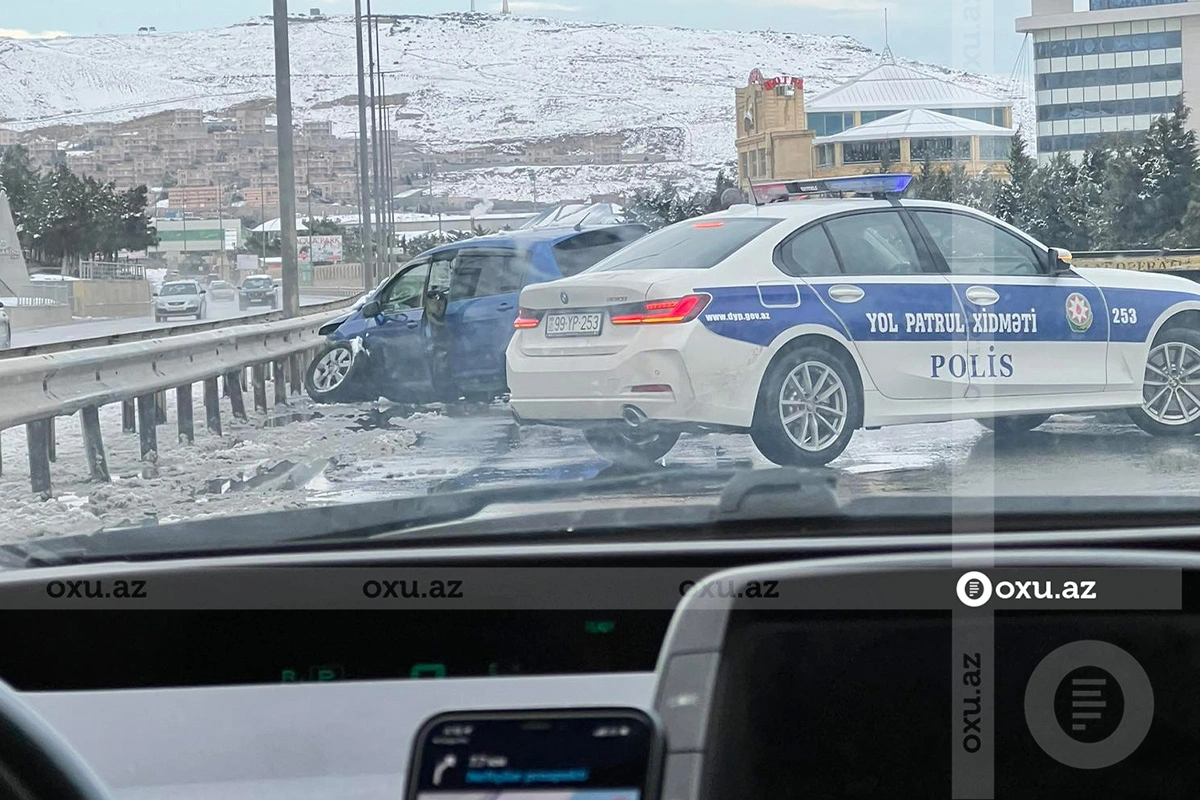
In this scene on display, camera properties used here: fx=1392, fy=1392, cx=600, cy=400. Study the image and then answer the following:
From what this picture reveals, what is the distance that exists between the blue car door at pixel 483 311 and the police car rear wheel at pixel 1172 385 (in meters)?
1.67

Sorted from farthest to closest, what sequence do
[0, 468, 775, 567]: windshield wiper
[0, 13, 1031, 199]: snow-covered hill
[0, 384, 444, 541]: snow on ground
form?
[0, 13, 1031, 199]: snow-covered hill
[0, 384, 444, 541]: snow on ground
[0, 468, 775, 567]: windshield wiper

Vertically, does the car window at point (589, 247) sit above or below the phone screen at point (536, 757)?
above

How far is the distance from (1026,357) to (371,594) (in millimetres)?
1989

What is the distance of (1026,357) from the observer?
357 cm

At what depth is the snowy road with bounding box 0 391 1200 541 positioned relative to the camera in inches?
119

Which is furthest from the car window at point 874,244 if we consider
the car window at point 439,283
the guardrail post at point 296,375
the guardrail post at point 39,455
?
the guardrail post at point 39,455

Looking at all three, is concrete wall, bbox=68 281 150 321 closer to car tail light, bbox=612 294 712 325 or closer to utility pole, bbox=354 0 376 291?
utility pole, bbox=354 0 376 291

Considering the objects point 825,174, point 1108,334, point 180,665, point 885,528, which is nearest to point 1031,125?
point 825,174

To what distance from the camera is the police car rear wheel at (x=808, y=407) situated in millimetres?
3446

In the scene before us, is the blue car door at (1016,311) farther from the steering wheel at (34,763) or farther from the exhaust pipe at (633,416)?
the steering wheel at (34,763)

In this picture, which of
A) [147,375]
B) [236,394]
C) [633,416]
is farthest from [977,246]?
[147,375]

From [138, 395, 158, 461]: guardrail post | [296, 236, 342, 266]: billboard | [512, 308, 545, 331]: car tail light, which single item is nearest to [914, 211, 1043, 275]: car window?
[512, 308, 545, 331]: car tail light

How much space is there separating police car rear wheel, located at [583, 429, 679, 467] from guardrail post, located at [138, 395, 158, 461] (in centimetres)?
109

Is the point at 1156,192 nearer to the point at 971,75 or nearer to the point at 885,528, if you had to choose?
the point at 971,75
